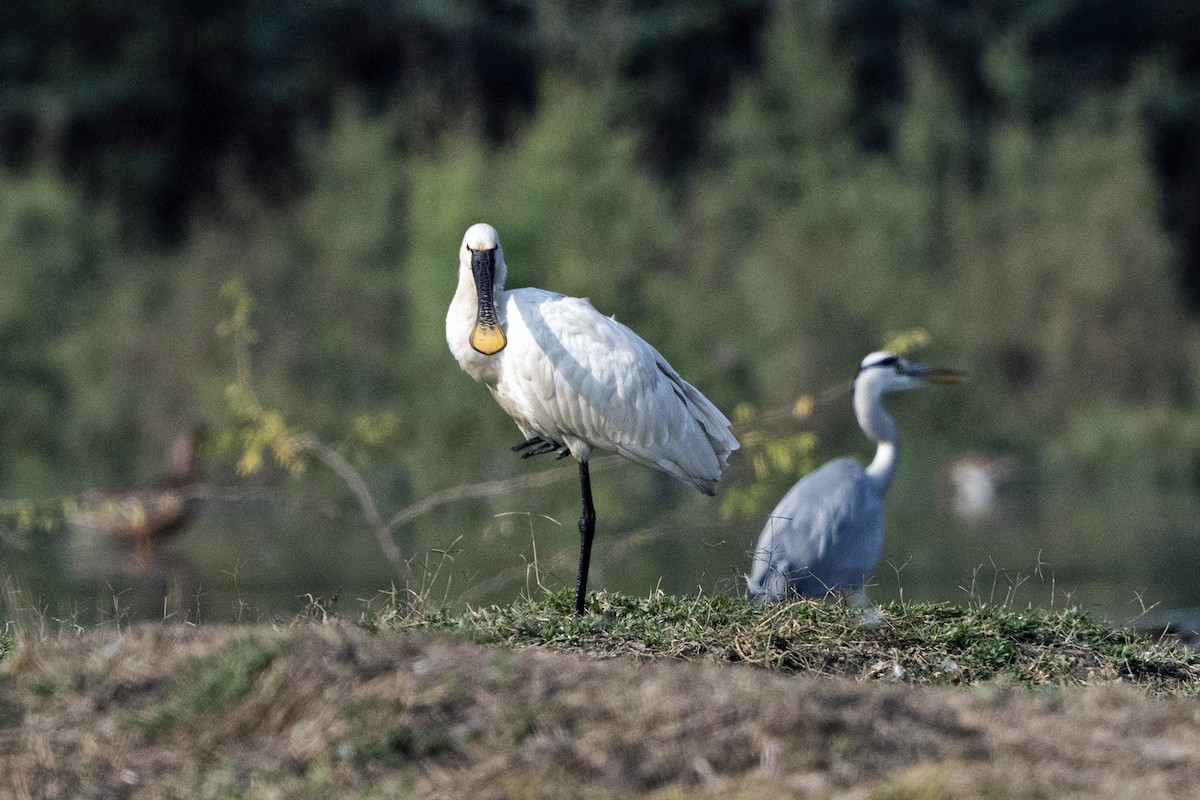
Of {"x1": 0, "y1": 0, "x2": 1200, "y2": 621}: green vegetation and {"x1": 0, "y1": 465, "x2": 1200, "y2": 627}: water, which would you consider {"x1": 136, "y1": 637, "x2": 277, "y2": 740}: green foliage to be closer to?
{"x1": 0, "y1": 0, "x2": 1200, "y2": 621}: green vegetation

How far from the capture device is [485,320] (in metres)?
7.77

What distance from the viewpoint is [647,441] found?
7.92 metres

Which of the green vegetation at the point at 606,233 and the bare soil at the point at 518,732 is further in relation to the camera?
the green vegetation at the point at 606,233

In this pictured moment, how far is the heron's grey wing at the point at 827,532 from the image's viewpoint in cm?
875

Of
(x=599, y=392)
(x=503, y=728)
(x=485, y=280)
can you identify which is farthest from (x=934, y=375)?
(x=503, y=728)

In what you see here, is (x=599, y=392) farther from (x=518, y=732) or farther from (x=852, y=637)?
(x=518, y=732)

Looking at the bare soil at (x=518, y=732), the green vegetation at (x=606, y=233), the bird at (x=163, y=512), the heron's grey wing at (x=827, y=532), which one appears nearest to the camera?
the bare soil at (x=518, y=732)

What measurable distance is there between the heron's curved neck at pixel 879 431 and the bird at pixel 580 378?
2370 millimetres

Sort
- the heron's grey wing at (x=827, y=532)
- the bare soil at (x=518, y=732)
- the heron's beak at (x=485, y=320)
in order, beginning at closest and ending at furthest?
1. the bare soil at (x=518, y=732)
2. the heron's beak at (x=485, y=320)
3. the heron's grey wing at (x=827, y=532)

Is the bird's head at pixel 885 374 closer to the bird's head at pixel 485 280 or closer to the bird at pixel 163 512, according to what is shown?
the bird's head at pixel 485 280

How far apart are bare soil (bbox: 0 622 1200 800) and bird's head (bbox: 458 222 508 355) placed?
262 cm

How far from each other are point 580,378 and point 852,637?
1803 millimetres

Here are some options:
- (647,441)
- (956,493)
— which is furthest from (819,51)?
(647,441)

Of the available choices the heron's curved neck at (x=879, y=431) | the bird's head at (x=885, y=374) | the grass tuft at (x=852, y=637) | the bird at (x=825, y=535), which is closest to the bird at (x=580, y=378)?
the bird at (x=825, y=535)
